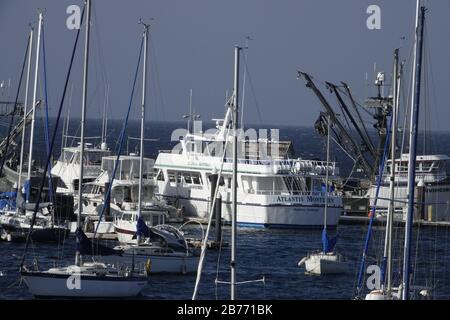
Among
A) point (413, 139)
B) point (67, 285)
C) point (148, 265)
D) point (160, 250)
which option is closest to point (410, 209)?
point (413, 139)

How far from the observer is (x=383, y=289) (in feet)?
99.1

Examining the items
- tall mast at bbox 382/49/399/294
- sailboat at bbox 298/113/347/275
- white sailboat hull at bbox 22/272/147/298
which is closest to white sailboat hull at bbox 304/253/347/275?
sailboat at bbox 298/113/347/275

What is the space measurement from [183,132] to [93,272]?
34.9 meters

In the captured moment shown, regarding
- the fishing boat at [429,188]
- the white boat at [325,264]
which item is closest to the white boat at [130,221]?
the white boat at [325,264]

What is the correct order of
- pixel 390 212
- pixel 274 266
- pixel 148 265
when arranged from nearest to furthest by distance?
pixel 390 212 < pixel 148 265 < pixel 274 266

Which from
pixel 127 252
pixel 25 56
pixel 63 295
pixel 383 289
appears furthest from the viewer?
pixel 25 56

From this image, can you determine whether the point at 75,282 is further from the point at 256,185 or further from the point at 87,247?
the point at 256,185

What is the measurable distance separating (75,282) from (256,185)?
27.1 m

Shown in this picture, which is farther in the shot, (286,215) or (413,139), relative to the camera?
(286,215)

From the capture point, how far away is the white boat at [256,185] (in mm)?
58656

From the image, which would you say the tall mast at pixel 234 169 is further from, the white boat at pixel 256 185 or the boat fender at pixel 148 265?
the white boat at pixel 256 185

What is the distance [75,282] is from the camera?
33.5m

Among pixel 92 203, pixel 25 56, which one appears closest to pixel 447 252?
pixel 92 203
